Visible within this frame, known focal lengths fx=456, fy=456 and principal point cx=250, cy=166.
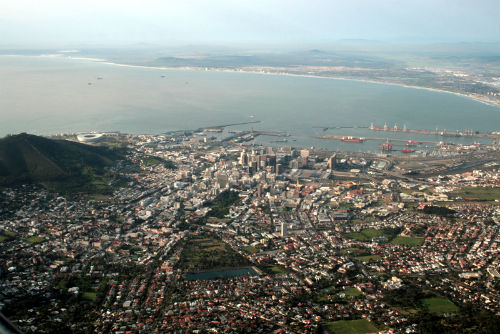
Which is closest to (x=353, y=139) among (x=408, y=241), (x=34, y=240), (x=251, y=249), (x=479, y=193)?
(x=479, y=193)

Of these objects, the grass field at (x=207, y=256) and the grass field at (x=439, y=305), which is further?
the grass field at (x=207, y=256)

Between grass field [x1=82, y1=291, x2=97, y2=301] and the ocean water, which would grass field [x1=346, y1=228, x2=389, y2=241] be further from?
the ocean water

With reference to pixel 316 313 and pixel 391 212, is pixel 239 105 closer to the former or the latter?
pixel 391 212

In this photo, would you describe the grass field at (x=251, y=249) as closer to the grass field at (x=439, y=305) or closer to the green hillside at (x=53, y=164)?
the grass field at (x=439, y=305)

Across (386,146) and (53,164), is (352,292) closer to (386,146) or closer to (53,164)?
(53,164)

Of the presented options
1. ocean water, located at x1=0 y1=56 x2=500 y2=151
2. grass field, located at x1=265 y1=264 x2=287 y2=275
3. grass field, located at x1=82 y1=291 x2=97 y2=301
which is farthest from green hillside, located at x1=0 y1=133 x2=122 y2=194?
ocean water, located at x1=0 y1=56 x2=500 y2=151

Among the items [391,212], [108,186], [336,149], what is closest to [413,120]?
[336,149]

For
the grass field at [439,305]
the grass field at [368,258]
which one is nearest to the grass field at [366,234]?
the grass field at [368,258]
